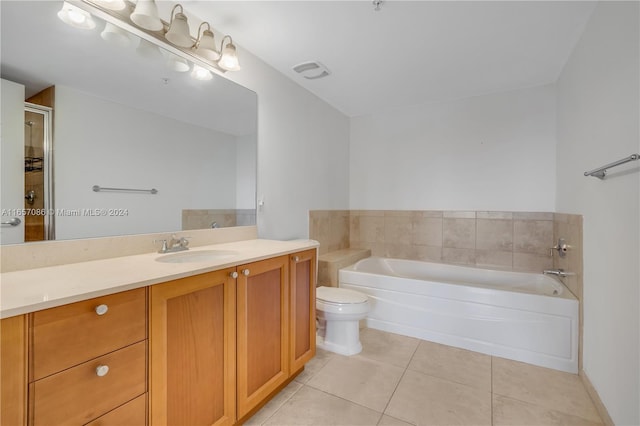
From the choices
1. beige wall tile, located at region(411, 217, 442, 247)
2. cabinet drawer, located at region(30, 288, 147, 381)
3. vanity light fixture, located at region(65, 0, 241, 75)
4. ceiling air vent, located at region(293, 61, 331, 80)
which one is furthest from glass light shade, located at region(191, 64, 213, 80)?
beige wall tile, located at region(411, 217, 442, 247)

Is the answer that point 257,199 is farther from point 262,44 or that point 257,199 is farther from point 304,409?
point 304,409

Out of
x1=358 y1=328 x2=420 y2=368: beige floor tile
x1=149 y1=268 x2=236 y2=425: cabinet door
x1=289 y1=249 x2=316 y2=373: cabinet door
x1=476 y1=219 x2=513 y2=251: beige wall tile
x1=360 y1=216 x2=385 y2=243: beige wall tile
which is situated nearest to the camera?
x1=149 y1=268 x2=236 y2=425: cabinet door

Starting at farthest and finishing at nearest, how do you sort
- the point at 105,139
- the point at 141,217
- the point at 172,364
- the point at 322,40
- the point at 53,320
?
the point at 322,40
the point at 141,217
the point at 105,139
the point at 172,364
the point at 53,320

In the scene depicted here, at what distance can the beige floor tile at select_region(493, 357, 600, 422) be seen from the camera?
1.62 m

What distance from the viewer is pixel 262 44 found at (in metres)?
2.05

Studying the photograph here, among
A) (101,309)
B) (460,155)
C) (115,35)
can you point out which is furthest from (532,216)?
(115,35)

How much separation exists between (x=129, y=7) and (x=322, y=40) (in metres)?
1.15

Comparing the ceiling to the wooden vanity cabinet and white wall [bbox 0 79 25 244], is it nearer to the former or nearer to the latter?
white wall [bbox 0 79 25 244]

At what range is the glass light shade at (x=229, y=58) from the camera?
181cm

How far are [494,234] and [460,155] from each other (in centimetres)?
90

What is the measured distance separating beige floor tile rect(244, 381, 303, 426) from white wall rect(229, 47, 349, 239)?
3.52 ft

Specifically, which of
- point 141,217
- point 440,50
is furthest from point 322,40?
point 141,217

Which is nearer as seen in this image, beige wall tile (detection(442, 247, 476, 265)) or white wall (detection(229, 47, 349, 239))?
white wall (detection(229, 47, 349, 239))

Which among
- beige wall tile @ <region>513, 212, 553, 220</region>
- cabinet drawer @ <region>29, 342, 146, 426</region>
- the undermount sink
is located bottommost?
cabinet drawer @ <region>29, 342, 146, 426</region>
